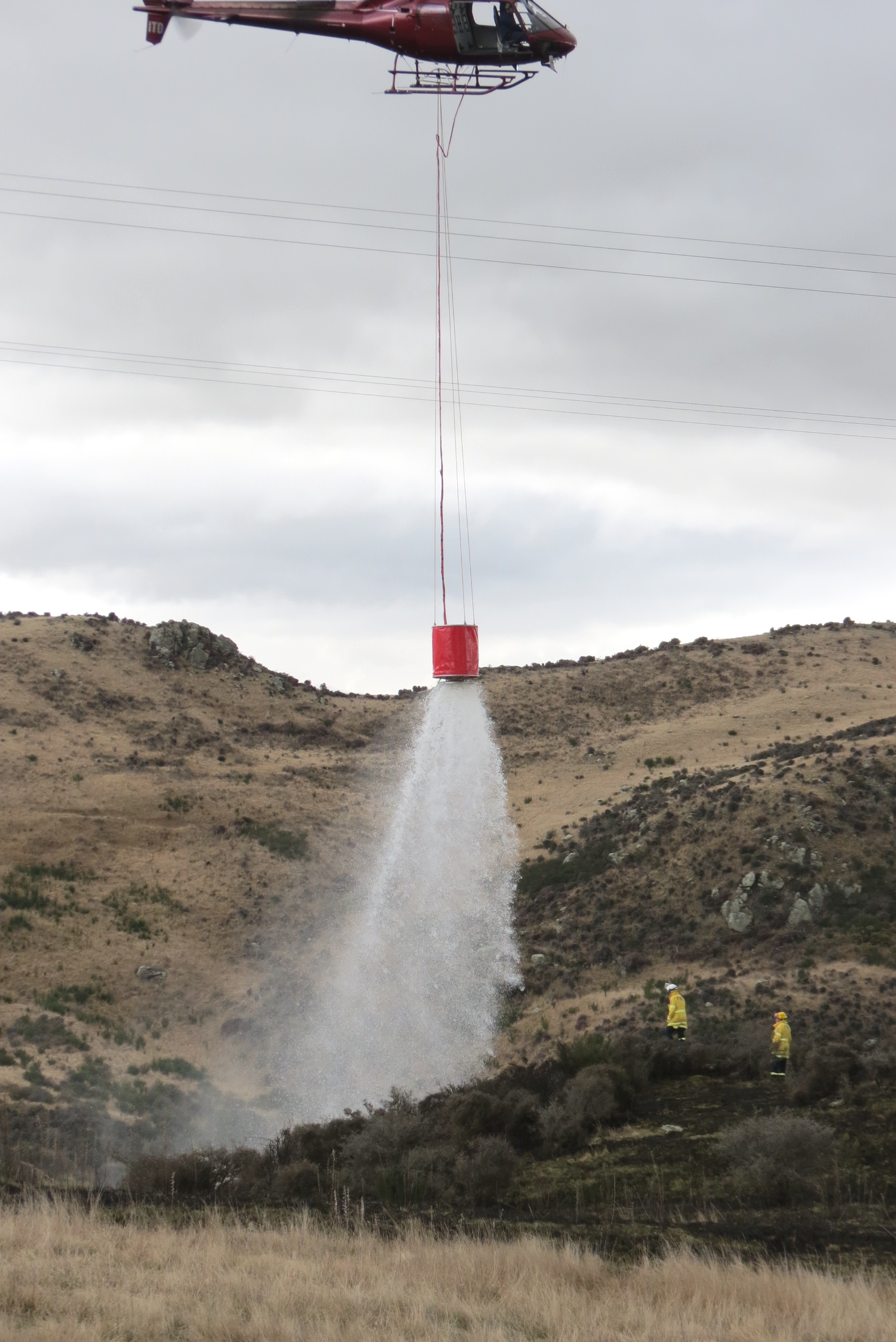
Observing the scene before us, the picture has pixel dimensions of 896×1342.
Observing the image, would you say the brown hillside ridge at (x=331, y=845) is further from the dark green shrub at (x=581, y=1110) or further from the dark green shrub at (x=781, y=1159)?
the dark green shrub at (x=781, y=1159)

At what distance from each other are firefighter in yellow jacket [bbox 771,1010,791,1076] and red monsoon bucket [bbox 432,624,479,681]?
11.0m

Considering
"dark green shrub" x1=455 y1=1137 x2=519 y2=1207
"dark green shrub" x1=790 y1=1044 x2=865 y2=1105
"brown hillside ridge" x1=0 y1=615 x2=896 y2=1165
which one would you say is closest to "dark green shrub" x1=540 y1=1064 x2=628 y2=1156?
"dark green shrub" x1=455 y1=1137 x2=519 y2=1207

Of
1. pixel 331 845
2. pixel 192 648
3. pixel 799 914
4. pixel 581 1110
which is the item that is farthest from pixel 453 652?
pixel 192 648

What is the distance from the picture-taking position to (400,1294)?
1402 centimetres

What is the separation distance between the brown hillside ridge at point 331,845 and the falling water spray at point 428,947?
1.54 metres

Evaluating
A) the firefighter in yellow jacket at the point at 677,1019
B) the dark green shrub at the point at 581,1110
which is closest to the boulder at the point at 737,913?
the firefighter in yellow jacket at the point at 677,1019

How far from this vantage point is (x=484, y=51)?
880 inches

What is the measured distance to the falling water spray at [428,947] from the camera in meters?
41.4

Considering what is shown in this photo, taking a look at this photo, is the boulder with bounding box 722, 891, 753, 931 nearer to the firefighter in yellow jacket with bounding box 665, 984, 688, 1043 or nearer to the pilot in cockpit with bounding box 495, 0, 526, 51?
the firefighter in yellow jacket with bounding box 665, 984, 688, 1043

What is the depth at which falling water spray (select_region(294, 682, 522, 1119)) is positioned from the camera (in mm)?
41438

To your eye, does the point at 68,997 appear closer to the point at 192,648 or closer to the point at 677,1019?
the point at 677,1019

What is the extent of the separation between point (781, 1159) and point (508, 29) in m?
20.8

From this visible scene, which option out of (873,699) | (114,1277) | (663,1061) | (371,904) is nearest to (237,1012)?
(371,904)

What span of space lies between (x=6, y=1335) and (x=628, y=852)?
144ft
